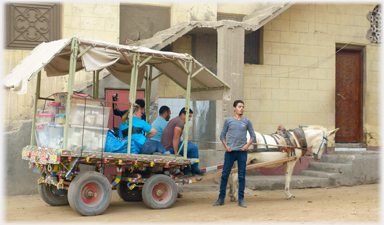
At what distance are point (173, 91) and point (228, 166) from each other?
169 inches

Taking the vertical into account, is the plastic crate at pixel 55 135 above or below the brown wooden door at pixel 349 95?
below

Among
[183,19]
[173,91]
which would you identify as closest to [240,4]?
[183,19]

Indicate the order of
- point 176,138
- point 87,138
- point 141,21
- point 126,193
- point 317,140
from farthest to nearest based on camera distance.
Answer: point 141,21, point 317,140, point 126,193, point 176,138, point 87,138

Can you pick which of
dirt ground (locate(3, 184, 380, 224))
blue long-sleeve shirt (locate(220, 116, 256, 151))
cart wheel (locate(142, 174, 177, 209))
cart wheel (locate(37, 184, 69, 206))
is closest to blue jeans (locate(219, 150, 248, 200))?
blue long-sleeve shirt (locate(220, 116, 256, 151))

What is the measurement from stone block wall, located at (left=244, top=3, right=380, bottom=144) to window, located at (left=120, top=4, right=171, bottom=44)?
106 inches

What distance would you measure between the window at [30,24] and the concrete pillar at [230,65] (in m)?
4.19

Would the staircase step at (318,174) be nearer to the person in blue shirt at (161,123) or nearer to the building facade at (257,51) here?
the building facade at (257,51)

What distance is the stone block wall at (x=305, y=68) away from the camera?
12.5 metres

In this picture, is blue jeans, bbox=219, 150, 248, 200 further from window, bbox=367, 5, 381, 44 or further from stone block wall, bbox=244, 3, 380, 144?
window, bbox=367, 5, 381, 44

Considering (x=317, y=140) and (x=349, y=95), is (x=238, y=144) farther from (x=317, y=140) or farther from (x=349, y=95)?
(x=349, y=95)

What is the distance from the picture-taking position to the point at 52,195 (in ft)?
25.8

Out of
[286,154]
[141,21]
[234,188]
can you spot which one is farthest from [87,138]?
[141,21]

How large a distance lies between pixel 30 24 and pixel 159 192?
596cm

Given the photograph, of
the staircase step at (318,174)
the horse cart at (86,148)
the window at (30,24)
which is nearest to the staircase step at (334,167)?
the staircase step at (318,174)
